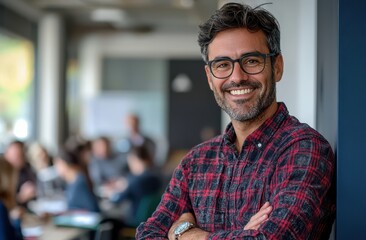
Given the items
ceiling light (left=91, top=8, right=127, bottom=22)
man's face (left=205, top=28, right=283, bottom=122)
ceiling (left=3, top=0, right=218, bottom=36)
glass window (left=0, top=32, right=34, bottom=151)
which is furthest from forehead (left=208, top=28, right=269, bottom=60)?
ceiling light (left=91, top=8, right=127, bottom=22)

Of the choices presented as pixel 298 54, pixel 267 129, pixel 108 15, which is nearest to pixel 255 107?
pixel 267 129

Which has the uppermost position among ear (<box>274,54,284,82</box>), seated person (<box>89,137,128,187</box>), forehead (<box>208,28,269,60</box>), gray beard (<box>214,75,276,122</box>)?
forehead (<box>208,28,269,60</box>)

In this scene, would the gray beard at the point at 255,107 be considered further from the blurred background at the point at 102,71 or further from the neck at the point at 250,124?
the blurred background at the point at 102,71

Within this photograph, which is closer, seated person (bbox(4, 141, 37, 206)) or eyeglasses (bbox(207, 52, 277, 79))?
eyeglasses (bbox(207, 52, 277, 79))

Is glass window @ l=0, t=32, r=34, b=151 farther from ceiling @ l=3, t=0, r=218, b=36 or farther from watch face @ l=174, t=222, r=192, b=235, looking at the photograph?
→ watch face @ l=174, t=222, r=192, b=235

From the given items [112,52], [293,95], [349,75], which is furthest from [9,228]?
[112,52]

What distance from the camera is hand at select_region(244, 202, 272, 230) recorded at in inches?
65.4

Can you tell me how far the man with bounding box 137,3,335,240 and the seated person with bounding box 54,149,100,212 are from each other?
3796mm

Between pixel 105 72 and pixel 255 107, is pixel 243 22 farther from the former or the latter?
pixel 105 72

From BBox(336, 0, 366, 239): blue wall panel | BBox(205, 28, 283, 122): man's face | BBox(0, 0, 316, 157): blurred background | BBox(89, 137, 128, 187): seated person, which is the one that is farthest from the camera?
BBox(0, 0, 316, 157): blurred background

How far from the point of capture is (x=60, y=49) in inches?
462

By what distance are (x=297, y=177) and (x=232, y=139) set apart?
0.35 meters

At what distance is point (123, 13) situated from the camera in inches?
453

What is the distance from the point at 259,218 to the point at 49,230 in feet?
10.5
